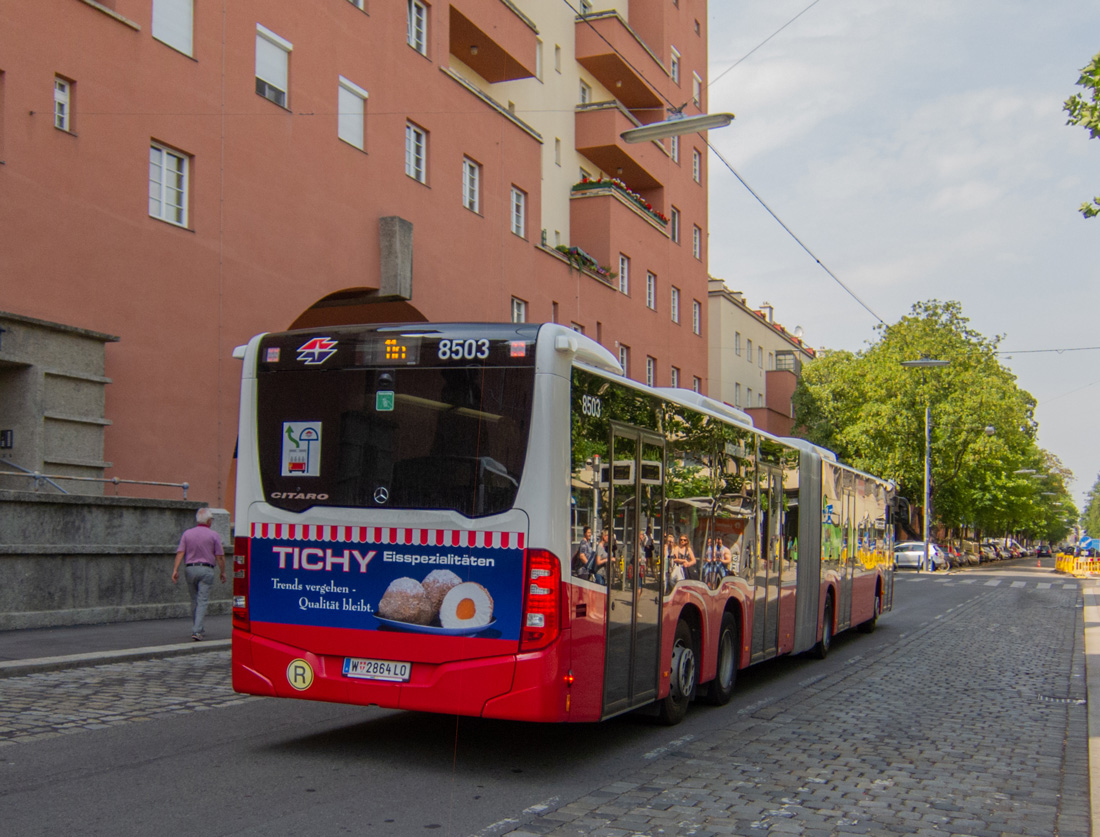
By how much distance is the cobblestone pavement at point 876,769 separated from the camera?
6.21m

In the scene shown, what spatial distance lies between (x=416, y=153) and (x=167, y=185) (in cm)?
754

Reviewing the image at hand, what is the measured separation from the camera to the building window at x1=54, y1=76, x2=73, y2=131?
16.7m

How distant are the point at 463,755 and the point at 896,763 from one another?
305 cm

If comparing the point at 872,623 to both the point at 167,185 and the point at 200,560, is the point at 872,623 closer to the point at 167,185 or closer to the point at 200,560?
the point at 200,560

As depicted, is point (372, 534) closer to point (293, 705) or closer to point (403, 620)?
point (403, 620)

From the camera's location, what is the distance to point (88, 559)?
1538 cm

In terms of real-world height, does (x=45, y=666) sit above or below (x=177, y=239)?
below

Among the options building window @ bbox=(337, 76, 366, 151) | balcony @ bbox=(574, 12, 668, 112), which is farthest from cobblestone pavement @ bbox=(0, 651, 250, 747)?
balcony @ bbox=(574, 12, 668, 112)

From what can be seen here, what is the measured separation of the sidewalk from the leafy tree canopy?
162 ft

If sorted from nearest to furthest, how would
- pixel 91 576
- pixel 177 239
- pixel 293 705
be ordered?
pixel 293 705, pixel 91 576, pixel 177 239

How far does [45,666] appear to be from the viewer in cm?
1110

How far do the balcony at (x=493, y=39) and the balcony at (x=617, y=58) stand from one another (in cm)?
408

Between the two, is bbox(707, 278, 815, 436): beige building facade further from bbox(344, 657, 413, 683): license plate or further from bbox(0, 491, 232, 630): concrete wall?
bbox(344, 657, 413, 683): license plate

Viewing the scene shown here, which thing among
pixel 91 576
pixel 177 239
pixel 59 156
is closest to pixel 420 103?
pixel 177 239
